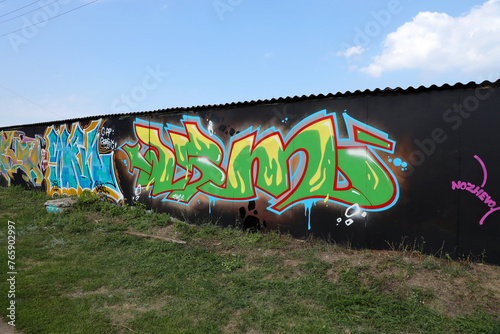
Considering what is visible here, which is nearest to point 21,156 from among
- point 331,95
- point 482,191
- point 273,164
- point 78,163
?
point 78,163

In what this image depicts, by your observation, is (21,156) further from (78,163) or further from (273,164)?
(273,164)

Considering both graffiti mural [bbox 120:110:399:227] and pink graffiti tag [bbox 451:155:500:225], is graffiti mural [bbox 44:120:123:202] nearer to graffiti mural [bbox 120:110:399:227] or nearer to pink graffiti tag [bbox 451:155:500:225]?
graffiti mural [bbox 120:110:399:227]

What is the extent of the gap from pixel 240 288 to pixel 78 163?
30.4 ft

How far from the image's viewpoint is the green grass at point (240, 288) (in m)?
3.64

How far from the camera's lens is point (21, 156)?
14422mm

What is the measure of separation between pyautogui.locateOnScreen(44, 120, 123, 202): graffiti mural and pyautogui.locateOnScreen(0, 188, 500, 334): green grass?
3.55 metres

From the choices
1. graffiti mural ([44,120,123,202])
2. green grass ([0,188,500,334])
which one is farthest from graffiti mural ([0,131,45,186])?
green grass ([0,188,500,334])

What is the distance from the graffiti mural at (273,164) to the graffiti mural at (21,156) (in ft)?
23.3

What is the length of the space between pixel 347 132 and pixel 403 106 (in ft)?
3.34

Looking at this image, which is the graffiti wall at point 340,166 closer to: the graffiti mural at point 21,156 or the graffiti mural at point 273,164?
the graffiti mural at point 273,164

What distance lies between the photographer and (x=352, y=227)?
18.6ft

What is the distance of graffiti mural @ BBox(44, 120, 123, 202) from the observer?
10133mm

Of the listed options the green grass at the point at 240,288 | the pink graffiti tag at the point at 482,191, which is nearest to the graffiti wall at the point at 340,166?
the pink graffiti tag at the point at 482,191

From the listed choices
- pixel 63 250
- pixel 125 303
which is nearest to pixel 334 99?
pixel 125 303
